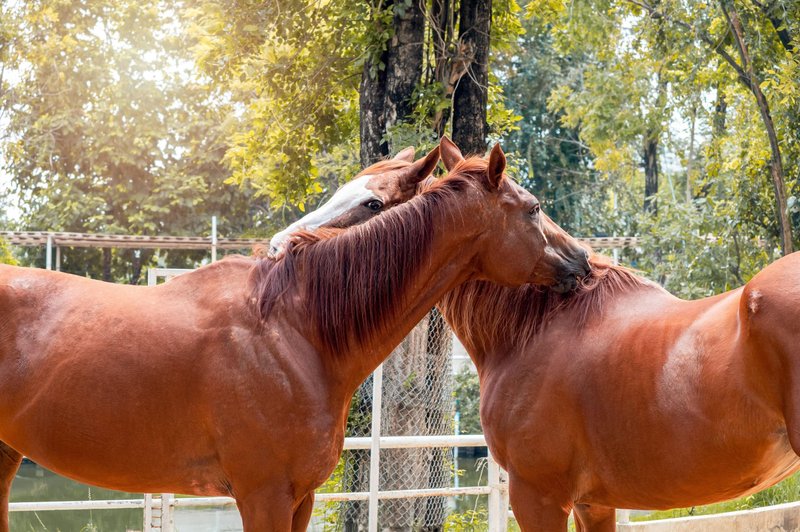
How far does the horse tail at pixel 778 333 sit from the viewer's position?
2.36 metres

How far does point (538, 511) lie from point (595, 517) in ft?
1.26

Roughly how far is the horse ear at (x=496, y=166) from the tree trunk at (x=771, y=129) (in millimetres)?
5421

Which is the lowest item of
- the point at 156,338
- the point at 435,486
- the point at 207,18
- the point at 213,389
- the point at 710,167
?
the point at 435,486

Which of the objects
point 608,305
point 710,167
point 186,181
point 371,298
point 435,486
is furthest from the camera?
point 186,181

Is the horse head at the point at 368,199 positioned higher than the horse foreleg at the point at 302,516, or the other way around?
the horse head at the point at 368,199

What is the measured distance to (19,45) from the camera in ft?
42.1

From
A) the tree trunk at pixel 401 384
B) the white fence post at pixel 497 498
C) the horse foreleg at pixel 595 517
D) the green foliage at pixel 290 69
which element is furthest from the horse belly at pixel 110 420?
the green foliage at pixel 290 69

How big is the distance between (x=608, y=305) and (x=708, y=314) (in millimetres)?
530

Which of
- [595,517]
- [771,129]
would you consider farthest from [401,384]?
[771,129]

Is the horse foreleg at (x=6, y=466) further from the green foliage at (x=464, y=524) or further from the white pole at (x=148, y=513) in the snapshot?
the green foliage at (x=464, y=524)

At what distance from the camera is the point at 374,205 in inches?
138

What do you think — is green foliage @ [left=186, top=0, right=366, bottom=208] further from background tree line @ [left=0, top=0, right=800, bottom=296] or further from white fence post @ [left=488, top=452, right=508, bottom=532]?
white fence post @ [left=488, top=452, right=508, bottom=532]

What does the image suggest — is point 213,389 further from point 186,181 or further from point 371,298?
point 186,181

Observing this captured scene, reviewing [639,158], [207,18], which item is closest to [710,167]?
[207,18]
